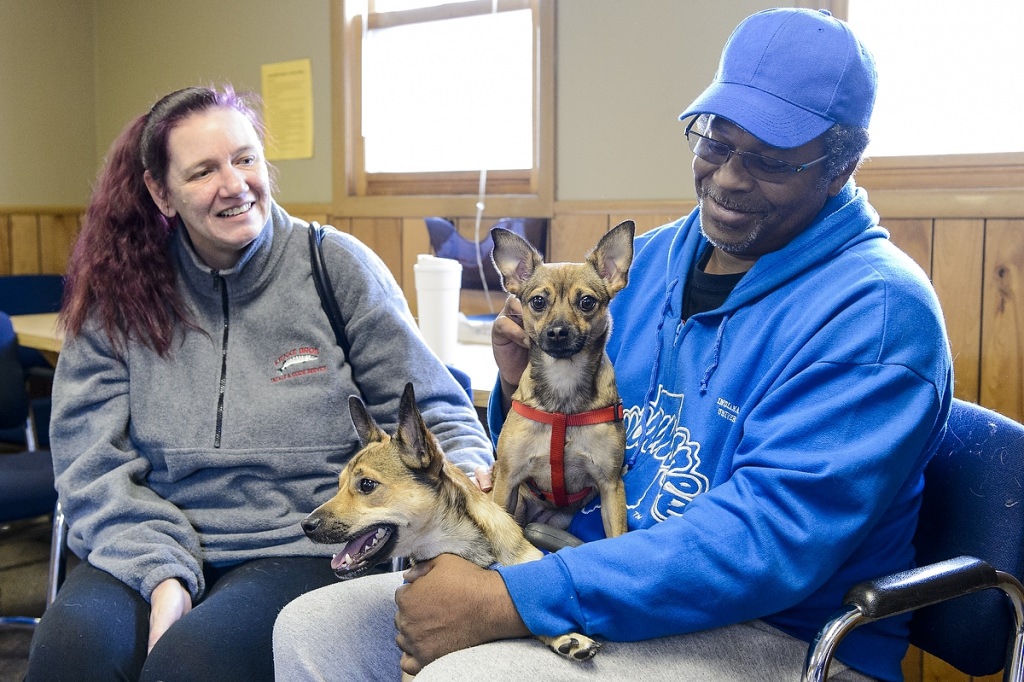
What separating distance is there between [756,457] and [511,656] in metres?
0.40

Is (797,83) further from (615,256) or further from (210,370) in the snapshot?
(210,370)

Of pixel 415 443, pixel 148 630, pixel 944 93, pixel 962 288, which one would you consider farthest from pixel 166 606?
pixel 944 93

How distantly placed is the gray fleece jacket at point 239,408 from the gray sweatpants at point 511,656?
39 centimetres

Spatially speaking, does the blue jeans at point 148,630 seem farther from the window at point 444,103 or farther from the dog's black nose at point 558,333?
the window at point 444,103

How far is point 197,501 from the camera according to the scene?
5.76 ft

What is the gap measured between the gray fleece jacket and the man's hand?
65 millimetres

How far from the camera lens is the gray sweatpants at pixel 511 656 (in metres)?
1.09

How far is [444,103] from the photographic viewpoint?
3525 millimetres

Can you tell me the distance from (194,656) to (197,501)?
16.0 inches

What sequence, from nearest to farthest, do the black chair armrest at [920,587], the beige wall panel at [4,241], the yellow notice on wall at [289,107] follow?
the black chair armrest at [920,587] → the yellow notice on wall at [289,107] → the beige wall panel at [4,241]

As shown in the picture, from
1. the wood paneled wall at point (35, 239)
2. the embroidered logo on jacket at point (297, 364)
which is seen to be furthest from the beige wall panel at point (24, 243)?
the embroidered logo on jacket at point (297, 364)

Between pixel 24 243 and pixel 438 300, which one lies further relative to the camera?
pixel 24 243

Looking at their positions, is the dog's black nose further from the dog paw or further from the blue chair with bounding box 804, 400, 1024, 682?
the blue chair with bounding box 804, 400, 1024, 682

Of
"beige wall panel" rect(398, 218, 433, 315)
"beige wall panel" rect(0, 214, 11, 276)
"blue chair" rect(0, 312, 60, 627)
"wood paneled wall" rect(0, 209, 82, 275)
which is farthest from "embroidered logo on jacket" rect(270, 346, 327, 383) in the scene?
"beige wall panel" rect(0, 214, 11, 276)
